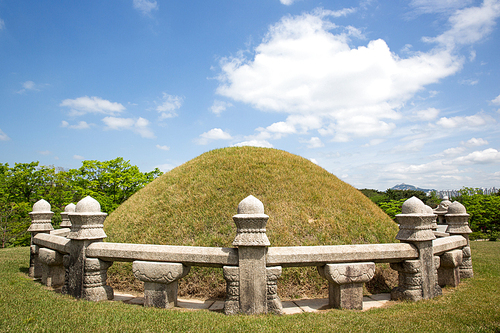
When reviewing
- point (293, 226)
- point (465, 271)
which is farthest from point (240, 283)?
point (465, 271)

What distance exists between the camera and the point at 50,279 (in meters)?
8.12

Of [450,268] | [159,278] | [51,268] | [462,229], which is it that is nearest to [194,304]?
[159,278]

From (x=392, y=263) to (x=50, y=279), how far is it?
963 centimetres

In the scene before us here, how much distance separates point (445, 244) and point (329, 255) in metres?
4.00

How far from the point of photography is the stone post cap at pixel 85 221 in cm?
654

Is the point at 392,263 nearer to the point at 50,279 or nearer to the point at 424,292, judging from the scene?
the point at 424,292

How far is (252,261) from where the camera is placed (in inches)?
220

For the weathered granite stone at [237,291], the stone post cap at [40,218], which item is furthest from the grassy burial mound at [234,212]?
the stone post cap at [40,218]

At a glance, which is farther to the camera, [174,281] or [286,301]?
[286,301]

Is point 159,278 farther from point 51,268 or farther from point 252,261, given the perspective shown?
point 51,268

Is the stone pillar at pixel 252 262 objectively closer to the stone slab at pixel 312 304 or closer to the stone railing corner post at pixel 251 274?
the stone railing corner post at pixel 251 274

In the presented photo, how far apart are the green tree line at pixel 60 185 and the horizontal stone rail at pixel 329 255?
28991mm

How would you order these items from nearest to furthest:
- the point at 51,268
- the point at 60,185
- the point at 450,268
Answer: the point at 450,268 < the point at 51,268 < the point at 60,185

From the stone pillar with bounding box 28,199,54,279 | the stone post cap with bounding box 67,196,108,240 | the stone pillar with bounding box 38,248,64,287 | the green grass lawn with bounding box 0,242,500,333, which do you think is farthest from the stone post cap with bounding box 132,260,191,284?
the stone pillar with bounding box 28,199,54,279
